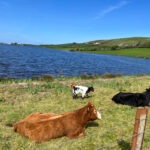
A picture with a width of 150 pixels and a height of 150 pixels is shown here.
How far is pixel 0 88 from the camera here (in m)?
19.1

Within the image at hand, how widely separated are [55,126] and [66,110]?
3916 mm

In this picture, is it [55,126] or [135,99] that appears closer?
[55,126]

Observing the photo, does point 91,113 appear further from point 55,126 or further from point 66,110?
point 66,110

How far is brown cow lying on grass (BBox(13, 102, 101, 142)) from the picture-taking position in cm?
996

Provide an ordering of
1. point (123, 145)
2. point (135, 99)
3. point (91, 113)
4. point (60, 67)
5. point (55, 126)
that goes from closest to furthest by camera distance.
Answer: point (123, 145) → point (55, 126) → point (91, 113) → point (135, 99) → point (60, 67)

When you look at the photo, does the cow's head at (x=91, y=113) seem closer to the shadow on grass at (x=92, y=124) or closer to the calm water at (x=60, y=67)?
the shadow on grass at (x=92, y=124)

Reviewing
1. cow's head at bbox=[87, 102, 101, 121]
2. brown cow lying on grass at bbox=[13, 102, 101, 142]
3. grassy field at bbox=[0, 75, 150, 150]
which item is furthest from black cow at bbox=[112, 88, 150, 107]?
brown cow lying on grass at bbox=[13, 102, 101, 142]

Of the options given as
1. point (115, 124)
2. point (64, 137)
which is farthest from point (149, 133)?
point (64, 137)

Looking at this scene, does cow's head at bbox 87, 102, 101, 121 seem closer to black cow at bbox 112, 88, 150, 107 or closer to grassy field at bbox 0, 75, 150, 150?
grassy field at bbox 0, 75, 150, 150

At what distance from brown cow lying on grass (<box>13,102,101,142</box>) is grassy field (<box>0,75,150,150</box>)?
22cm

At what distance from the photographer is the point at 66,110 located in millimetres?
13984

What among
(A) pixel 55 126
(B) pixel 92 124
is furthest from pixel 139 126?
(B) pixel 92 124

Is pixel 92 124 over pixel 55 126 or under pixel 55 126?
under

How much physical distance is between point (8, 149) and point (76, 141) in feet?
7.26
